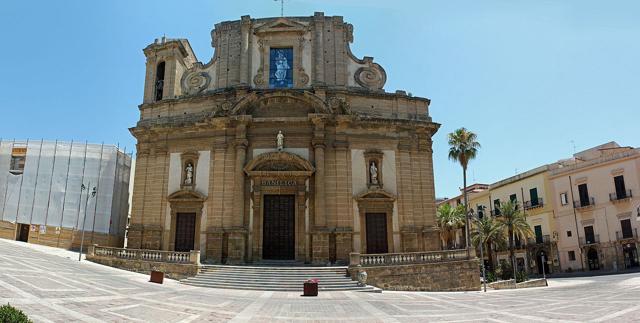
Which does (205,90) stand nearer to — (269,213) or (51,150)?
(269,213)

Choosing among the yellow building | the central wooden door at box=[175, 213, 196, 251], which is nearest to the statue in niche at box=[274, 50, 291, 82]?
the central wooden door at box=[175, 213, 196, 251]

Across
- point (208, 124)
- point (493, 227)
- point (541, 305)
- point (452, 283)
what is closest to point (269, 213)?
point (208, 124)

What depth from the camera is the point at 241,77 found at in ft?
87.8

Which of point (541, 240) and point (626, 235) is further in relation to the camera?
point (541, 240)

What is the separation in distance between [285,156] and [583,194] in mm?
28105

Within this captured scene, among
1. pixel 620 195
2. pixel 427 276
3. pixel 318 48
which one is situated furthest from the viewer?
pixel 620 195

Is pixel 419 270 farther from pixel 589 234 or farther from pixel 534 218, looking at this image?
pixel 534 218

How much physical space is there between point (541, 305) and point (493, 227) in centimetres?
2523

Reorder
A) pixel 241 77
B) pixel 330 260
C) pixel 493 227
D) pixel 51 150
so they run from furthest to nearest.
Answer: pixel 493 227
pixel 51 150
pixel 241 77
pixel 330 260

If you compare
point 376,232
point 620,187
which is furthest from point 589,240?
point 376,232

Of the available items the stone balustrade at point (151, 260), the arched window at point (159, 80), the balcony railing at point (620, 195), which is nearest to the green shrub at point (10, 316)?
the stone balustrade at point (151, 260)

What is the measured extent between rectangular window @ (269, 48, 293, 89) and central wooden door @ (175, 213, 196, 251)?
30.4ft

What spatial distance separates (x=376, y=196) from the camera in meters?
24.5

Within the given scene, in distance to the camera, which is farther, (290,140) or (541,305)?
(290,140)
